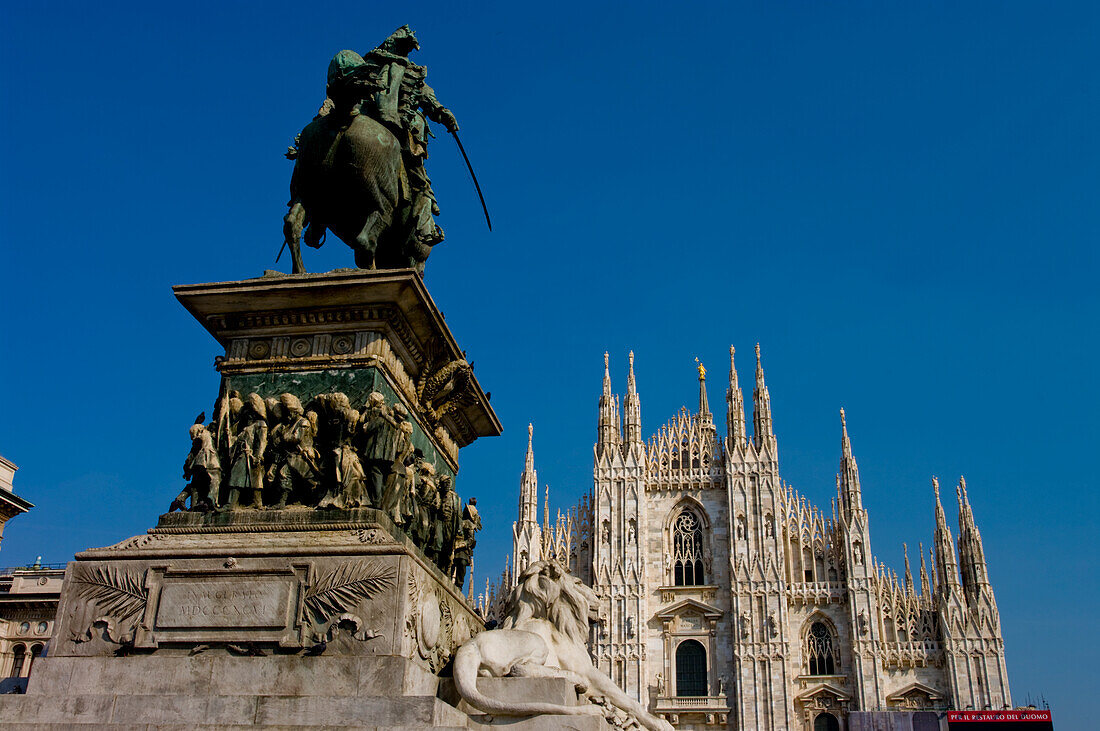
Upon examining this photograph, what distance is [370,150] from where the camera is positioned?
662 cm

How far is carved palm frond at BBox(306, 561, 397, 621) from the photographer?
16.6ft

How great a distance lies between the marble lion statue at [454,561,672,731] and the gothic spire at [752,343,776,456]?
39470 mm

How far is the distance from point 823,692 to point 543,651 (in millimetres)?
37758

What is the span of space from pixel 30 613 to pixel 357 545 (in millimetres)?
27382

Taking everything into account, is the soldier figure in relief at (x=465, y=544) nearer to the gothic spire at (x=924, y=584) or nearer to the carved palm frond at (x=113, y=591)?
the carved palm frond at (x=113, y=591)

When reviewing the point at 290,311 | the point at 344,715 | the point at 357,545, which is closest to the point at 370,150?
the point at 290,311

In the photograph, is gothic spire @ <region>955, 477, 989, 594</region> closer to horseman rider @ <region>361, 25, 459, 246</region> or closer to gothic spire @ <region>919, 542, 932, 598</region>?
gothic spire @ <region>919, 542, 932, 598</region>

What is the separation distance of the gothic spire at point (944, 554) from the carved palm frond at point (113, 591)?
133 feet

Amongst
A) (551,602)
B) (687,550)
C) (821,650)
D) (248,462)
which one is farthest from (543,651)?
(687,550)

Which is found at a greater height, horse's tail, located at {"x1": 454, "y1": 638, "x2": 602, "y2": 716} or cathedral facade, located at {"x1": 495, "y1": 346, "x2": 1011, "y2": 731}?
cathedral facade, located at {"x1": 495, "y1": 346, "x2": 1011, "y2": 731}

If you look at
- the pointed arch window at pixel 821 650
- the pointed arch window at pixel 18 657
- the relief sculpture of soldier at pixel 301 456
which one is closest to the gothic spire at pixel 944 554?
the pointed arch window at pixel 821 650

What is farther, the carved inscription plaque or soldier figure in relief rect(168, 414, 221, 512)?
soldier figure in relief rect(168, 414, 221, 512)

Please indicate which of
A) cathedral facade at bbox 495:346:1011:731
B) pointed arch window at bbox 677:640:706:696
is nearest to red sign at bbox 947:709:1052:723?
cathedral facade at bbox 495:346:1011:731

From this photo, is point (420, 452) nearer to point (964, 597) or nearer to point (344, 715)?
point (344, 715)
